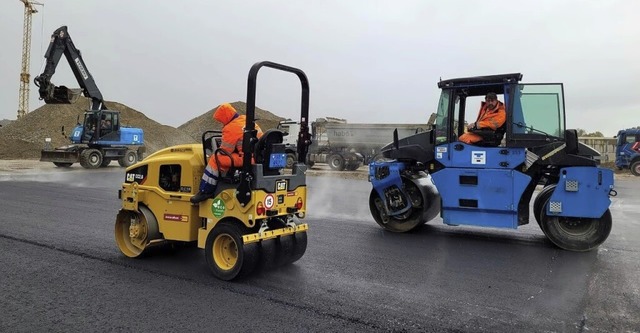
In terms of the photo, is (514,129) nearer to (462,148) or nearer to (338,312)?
(462,148)

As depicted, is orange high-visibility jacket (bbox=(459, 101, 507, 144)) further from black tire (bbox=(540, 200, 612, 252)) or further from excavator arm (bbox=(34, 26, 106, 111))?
excavator arm (bbox=(34, 26, 106, 111))

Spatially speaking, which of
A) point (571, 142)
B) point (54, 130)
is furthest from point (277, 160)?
point (54, 130)

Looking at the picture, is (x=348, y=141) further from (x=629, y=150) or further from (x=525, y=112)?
(x=525, y=112)

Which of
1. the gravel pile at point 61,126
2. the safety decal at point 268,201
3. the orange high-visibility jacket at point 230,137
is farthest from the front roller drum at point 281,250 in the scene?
the gravel pile at point 61,126

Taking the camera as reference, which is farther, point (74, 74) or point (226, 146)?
point (74, 74)

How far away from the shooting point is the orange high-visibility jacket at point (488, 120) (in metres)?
7.25

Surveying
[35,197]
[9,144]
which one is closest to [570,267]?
[35,197]

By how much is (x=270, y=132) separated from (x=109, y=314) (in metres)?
2.24

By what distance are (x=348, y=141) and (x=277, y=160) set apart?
67.5 ft

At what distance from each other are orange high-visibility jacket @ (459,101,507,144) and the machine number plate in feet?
Result: 11.1

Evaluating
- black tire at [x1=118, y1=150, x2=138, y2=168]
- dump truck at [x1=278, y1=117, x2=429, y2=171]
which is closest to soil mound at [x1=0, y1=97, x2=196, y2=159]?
black tire at [x1=118, y1=150, x2=138, y2=168]

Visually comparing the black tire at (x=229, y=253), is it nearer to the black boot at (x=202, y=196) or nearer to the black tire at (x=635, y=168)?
the black boot at (x=202, y=196)

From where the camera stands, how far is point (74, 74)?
936 inches

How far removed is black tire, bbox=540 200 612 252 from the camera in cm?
659
